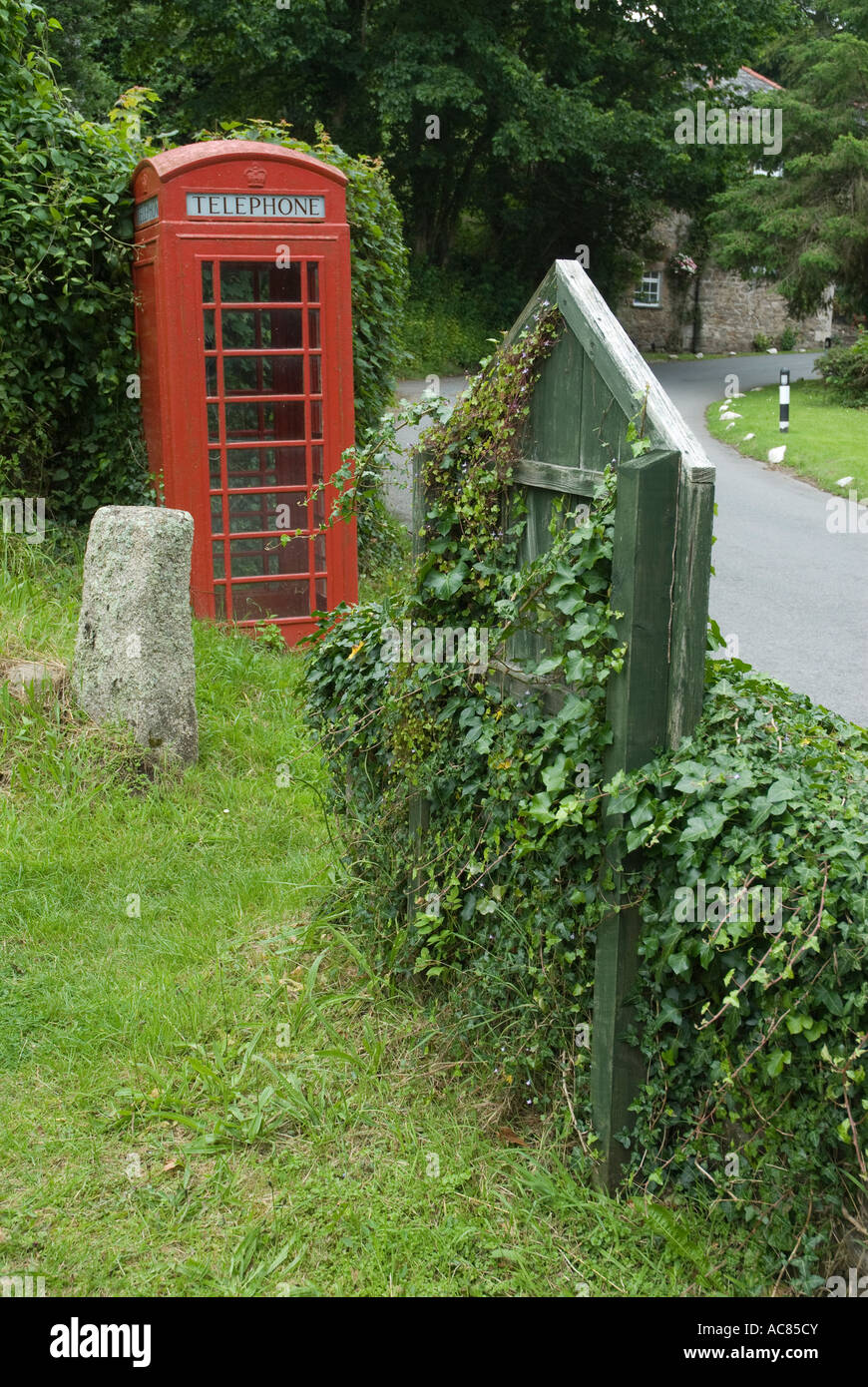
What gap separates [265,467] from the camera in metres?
8.05

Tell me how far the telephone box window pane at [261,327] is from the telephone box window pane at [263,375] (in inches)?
3.5

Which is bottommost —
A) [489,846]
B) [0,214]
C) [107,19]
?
[489,846]

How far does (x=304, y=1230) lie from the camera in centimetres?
304

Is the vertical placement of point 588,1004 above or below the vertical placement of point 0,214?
below

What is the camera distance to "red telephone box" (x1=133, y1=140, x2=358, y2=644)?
740 centimetres

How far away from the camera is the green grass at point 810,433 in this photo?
47.5ft

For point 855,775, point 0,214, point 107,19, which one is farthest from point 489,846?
point 107,19

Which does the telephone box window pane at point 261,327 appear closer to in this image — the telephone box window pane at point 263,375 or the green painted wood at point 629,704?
the telephone box window pane at point 263,375

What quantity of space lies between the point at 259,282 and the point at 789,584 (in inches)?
185

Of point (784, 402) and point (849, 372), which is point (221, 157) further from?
point (849, 372)

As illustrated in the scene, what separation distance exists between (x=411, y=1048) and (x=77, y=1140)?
3.21ft

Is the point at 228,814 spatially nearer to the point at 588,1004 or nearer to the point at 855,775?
the point at 588,1004
